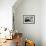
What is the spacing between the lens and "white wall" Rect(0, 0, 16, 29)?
163 inches

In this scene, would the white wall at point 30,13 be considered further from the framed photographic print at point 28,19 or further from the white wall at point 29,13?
the framed photographic print at point 28,19

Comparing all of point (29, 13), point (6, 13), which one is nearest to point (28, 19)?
point (29, 13)

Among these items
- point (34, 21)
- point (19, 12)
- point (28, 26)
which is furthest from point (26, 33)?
point (19, 12)

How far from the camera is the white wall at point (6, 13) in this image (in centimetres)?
415

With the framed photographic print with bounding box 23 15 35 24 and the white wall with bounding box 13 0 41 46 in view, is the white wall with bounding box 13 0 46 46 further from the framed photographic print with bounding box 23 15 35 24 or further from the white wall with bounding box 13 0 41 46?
the framed photographic print with bounding box 23 15 35 24

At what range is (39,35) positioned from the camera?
229 inches

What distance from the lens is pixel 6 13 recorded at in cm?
421

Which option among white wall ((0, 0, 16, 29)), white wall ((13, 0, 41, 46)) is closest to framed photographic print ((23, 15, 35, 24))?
white wall ((13, 0, 41, 46))

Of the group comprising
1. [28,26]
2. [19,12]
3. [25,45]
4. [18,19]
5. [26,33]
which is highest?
[19,12]

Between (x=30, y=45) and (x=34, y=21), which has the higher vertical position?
(x=34, y=21)

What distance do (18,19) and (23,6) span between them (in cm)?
71

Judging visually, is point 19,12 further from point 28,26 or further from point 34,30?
point 34,30

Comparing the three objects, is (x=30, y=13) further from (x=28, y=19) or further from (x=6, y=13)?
(x=6, y=13)

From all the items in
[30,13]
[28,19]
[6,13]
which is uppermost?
[30,13]
